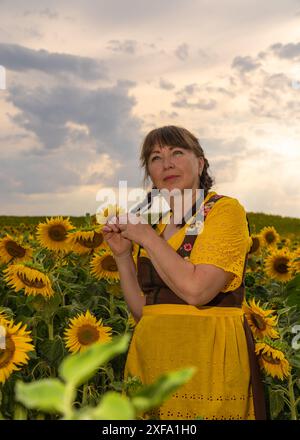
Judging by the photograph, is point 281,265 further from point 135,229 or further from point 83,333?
point 135,229

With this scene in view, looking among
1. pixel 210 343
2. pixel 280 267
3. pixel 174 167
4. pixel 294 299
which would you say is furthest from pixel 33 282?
pixel 280 267

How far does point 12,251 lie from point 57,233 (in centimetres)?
43

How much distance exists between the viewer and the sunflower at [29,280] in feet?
11.6

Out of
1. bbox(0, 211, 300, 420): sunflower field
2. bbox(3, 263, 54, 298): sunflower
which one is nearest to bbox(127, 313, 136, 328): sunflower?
bbox(0, 211, 300, 420): sunflower field

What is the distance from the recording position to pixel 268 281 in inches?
275

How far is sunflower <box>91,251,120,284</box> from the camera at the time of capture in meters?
4.66

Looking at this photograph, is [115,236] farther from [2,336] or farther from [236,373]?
[2,336]

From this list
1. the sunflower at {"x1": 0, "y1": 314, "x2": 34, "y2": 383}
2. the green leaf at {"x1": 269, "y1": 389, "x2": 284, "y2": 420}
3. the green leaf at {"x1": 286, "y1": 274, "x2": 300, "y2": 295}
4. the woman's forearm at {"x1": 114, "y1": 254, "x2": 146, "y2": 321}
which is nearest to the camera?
the sunflower at {"x1": 0, "y1": 314, "x2": 34, "y2": 383}

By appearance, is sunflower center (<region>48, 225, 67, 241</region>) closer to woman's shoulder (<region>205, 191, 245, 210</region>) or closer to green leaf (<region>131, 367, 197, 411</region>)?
woman's shoulder (<region>205, 191, 245, 210</region>)

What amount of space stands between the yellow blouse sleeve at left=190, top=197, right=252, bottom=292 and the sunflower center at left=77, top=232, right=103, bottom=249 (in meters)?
2.05

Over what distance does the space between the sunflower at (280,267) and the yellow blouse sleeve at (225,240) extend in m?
3.78

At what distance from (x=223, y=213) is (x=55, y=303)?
1.39m

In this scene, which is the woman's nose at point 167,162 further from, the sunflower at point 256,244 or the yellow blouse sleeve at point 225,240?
the sunflower at point 256,244

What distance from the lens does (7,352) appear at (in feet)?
7.25
